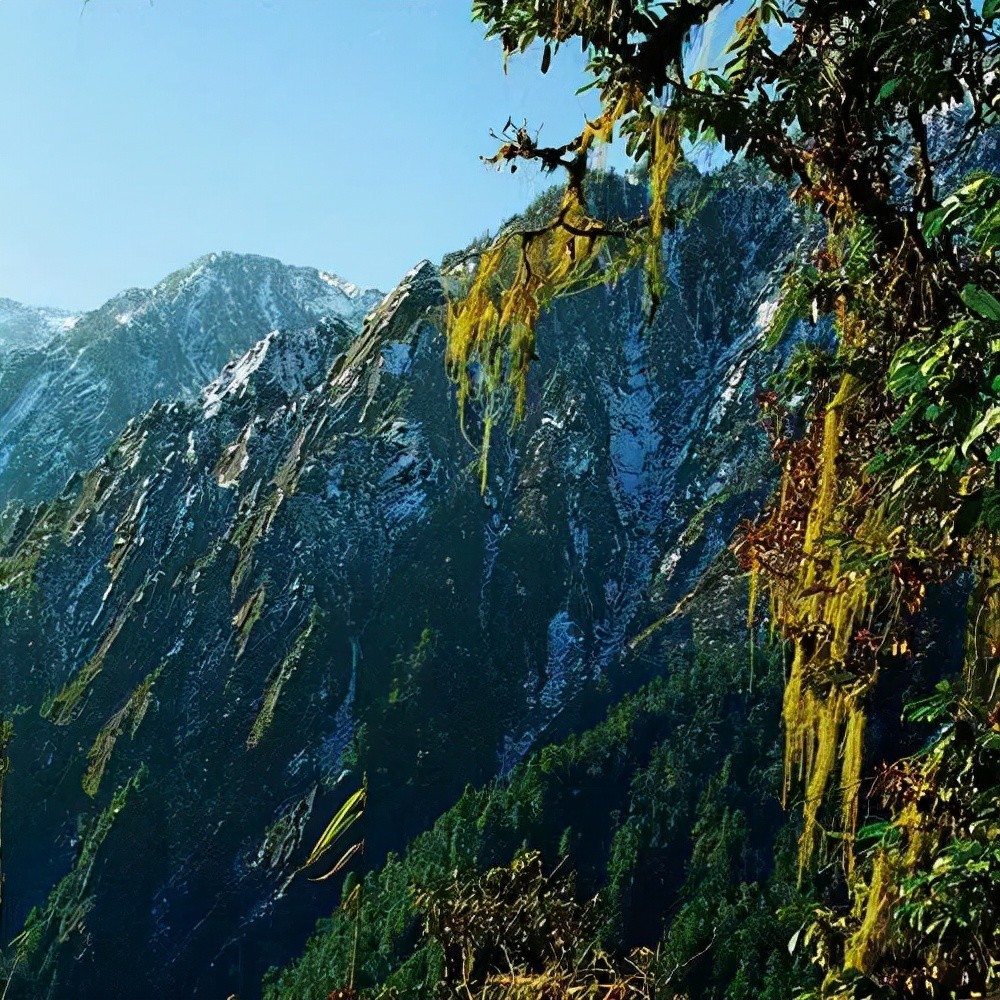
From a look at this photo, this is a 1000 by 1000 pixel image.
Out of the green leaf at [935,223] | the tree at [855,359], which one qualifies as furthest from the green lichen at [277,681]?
the green leaf at [935,223]

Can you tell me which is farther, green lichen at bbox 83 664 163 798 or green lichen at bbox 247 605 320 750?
green lichen at bbox 247 605 320 750

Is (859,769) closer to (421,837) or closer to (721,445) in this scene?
(421,837)

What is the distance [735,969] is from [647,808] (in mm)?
29761

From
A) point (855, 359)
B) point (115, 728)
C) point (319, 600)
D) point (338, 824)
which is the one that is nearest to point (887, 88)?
point (855, 359)

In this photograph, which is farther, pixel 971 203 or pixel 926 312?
pixel 926 312

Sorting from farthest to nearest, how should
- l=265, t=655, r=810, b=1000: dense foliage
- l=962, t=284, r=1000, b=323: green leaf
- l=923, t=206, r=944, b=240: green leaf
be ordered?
l=265, t=655, r=810, b=1000: dense foliage < l=923, t=206, r=944, b=240: green leaf < l=962, t=284, r=1000, b=323: green leaf

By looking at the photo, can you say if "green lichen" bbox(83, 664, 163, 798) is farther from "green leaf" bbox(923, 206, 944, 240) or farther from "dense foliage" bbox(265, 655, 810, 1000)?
"green leaf" bbox(923, 206, 944, 240)

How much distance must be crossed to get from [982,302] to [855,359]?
1.47m

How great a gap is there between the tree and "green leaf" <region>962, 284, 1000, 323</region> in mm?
161

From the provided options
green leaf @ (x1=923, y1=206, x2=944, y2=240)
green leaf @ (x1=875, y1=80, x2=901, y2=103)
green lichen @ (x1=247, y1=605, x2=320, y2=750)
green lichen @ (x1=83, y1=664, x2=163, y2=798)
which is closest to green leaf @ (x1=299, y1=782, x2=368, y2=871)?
green leaf @ (x1=923, y1=206, x2=944, y2=240)

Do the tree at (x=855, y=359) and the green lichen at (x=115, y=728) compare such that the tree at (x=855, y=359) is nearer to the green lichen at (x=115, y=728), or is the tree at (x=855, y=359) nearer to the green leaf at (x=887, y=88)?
the green leaf at (x=887, y=88)

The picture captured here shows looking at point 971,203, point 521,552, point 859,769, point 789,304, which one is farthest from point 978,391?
point 521,552

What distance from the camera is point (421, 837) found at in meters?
133

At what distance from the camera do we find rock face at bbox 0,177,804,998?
458 ft
